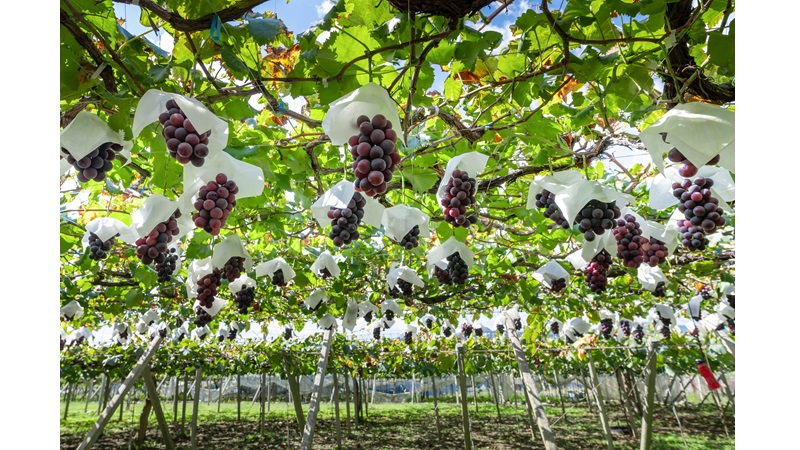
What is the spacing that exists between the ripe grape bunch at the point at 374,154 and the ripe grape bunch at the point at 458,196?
2.15 feet

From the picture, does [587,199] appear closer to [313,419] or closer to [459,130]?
[459,130]

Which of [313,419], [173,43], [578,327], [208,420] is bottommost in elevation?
[208,420]

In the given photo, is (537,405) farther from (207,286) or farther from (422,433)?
(422,433)

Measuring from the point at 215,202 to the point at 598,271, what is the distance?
2.43 m

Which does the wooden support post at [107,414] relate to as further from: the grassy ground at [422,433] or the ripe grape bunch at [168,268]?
the grassy ground at [422,433]

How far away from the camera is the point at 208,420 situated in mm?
14500

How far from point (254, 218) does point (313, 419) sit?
3.48 meters

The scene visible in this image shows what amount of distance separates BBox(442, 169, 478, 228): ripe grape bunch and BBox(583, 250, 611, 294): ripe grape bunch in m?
1.30

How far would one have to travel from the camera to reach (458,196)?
198cm

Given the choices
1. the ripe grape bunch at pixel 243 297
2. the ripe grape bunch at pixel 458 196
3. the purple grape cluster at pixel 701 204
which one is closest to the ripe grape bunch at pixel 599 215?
the purple grape cluster at pixel 701 204

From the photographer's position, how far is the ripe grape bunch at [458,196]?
77.9 inches

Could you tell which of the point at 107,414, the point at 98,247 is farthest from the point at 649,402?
the point at 107,414

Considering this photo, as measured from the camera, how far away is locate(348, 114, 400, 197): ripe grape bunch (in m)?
1.34

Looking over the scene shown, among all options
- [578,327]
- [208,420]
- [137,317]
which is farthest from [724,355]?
[208,420]
